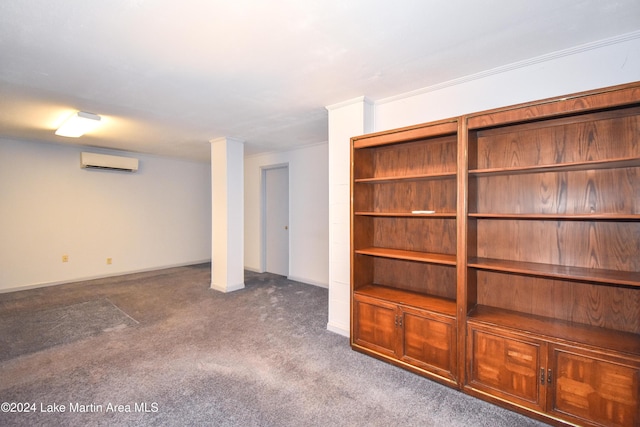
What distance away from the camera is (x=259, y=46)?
200 centimetres

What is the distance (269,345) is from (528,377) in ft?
6.74

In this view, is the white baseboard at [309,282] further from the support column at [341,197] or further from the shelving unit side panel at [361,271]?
the shelving unit side panel at [361,271]

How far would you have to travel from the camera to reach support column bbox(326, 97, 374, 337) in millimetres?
2959

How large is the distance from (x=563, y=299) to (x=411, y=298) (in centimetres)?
103

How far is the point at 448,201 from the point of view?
2.54m

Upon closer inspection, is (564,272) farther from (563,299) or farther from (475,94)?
(475,94)

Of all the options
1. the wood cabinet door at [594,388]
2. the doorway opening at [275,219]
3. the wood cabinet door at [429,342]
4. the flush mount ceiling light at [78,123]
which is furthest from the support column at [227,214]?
the wood cabinet door at [594,388]

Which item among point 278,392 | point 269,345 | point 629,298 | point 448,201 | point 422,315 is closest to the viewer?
point 629,298

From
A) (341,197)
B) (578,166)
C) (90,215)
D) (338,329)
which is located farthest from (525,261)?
(90,215)

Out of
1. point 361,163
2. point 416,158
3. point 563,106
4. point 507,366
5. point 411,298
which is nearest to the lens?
point 563,106

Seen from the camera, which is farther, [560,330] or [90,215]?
[90,215]

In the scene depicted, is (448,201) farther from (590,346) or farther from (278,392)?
(278,392)

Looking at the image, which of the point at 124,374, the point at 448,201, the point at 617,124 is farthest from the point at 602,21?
the point at 124,374

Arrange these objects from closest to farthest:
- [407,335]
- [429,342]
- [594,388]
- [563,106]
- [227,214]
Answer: [594,388]
[563,106]
[429,342]
[407,335]
[227,214]
